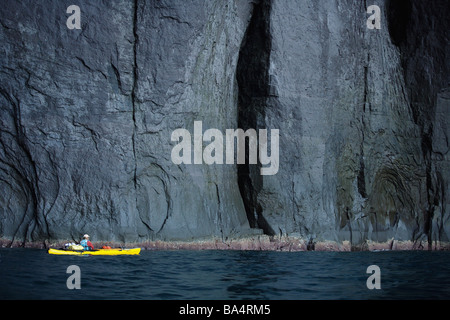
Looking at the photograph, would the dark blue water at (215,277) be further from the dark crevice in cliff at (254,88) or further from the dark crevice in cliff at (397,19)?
the dark crevice in cliff at (397,19)

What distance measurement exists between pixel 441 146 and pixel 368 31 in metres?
7.06

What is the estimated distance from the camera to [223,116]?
2428 cm

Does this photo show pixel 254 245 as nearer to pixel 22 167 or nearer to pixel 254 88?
pixel 254 88

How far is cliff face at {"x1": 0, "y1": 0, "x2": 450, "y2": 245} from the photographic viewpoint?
67.2 feet

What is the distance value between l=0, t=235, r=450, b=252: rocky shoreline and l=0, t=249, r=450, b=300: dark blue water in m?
1.78

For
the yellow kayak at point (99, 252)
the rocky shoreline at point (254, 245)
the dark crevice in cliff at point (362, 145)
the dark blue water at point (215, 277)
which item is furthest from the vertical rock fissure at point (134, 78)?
the dark crevice in cliff at point (362, 145)

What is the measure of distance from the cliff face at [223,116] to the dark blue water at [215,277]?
3675mm

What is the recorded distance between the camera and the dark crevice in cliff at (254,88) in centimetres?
2333

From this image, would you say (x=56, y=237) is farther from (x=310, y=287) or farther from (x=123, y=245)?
(x=310, y=287)

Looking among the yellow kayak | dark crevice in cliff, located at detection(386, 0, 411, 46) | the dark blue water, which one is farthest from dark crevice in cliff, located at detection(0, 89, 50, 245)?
dark crevice in cliff, located at detection(386, 0, 411, 46)

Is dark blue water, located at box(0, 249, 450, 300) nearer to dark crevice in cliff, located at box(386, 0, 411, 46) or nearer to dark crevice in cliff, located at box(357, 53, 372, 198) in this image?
dark crevice in cliff, located at box(357, 53, 372, 198)

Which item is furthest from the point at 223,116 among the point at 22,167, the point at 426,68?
the point at 426,68

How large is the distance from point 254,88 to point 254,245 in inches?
296
